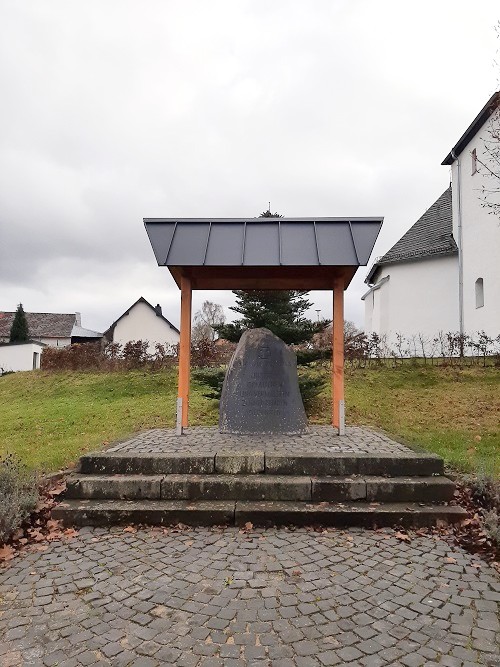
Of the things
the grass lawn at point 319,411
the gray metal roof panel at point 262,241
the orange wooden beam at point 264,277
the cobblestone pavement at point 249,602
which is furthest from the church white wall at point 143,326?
the cobblestone pavement at point 249,602

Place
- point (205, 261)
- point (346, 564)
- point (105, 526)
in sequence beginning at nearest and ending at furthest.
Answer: point (346, 564) < point (105, 526) < point (205, 261)

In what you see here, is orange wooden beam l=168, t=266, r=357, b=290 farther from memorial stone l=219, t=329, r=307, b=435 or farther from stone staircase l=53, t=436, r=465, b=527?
stone staircase l=53, t=436, r=465, b=527

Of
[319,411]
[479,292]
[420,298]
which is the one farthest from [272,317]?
[420,298]

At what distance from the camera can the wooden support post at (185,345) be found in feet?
22.9

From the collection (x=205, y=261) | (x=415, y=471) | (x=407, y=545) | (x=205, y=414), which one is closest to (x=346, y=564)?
(x=407, y=545)

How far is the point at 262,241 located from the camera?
20.5ft

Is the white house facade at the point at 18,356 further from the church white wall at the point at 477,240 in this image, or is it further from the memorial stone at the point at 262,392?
the memorial stone at the point at 262,392

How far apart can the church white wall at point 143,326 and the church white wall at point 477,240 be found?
2978 cm

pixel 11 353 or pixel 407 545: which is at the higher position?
pixel 11 353

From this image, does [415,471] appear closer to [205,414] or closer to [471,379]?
[205,414]

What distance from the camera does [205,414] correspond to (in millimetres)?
9977

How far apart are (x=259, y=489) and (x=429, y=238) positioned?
19554 mm

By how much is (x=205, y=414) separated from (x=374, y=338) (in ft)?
22.3

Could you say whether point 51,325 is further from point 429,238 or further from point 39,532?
point 39,532
